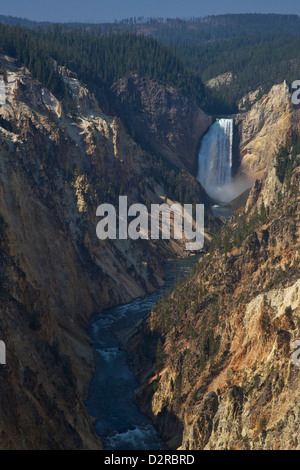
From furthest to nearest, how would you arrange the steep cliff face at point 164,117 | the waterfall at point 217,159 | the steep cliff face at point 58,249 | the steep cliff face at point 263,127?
the waterfall at point 217,159 → the steep cliff face at point 164,117 → the steep cliff face at point 263,127 → the steep cliff face at point 58,249

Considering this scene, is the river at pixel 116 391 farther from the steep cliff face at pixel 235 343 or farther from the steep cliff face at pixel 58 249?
the steep cliff face at pixel 58 249

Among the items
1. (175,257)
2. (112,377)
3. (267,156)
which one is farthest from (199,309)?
(267,156)

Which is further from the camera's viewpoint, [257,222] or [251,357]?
[257,222]

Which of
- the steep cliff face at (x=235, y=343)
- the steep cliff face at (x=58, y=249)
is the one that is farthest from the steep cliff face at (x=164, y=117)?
the steep cliff face at (x=235, y=343)

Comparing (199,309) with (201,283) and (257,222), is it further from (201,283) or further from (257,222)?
(257,222)

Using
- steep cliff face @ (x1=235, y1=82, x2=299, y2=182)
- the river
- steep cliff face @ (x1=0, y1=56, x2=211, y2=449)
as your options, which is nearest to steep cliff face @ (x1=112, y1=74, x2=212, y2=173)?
steep cliff face @ (x1=235, y1=82, x2=299, y2=182)

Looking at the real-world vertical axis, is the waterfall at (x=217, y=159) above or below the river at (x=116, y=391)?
above

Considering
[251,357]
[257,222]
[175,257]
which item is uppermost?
[257,222]

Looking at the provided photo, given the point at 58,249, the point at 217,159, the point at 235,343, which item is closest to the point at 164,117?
the point at 217,159
